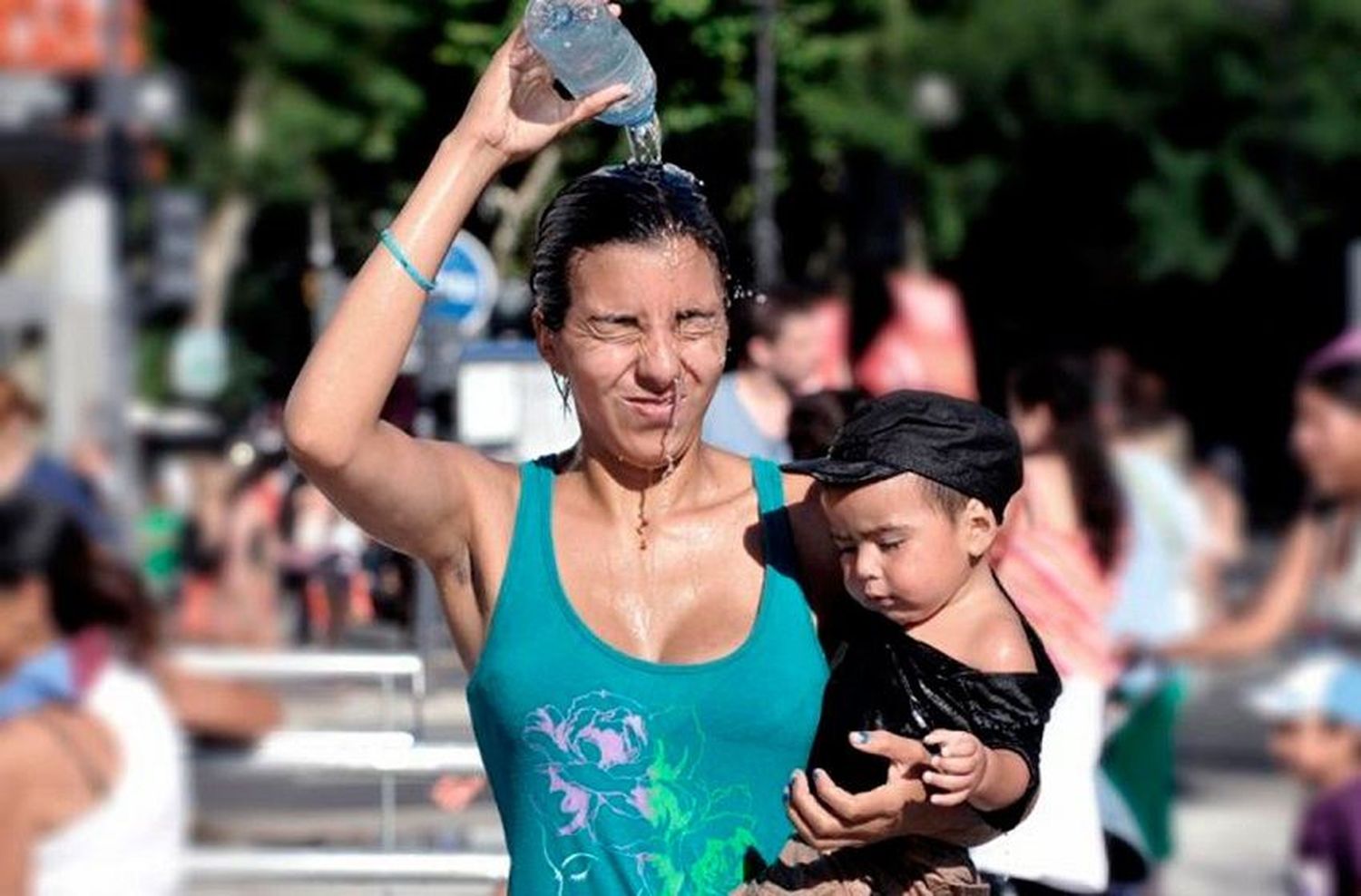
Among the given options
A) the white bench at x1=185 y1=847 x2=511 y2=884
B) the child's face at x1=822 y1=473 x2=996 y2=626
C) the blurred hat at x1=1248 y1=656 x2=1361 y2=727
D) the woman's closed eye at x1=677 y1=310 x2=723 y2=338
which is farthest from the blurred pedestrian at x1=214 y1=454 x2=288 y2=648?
the child's face at x1=822 y1=473 x2=996 y2=626

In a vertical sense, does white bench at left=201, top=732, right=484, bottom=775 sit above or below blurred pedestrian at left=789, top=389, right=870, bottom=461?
below

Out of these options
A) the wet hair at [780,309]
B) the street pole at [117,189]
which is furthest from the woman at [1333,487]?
the street pole at [117,189]

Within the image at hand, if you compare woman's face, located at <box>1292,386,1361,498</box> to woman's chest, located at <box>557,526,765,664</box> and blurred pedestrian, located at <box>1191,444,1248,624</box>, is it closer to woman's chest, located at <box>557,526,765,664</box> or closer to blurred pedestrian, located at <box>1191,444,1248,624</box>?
woman's chest, located at <box>557,526,765,664</box>

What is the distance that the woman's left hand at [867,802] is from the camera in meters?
2.75

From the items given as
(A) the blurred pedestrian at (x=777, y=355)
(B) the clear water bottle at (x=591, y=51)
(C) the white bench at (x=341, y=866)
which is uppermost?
(A) the blurred pedestrian at (x=777, y=355)

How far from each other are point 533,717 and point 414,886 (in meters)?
2.14

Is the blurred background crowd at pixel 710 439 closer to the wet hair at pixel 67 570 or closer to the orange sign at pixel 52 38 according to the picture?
the wet hair at pixel 67 570

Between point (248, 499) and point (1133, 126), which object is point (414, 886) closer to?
point (248, 499)

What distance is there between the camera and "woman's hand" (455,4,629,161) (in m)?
2.93

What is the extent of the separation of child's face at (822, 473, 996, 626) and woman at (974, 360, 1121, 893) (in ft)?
3.39

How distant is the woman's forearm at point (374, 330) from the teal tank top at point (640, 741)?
0.26 meters

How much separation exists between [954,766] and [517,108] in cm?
78

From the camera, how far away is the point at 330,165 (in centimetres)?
802

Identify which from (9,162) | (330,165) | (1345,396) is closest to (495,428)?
(330,165)
